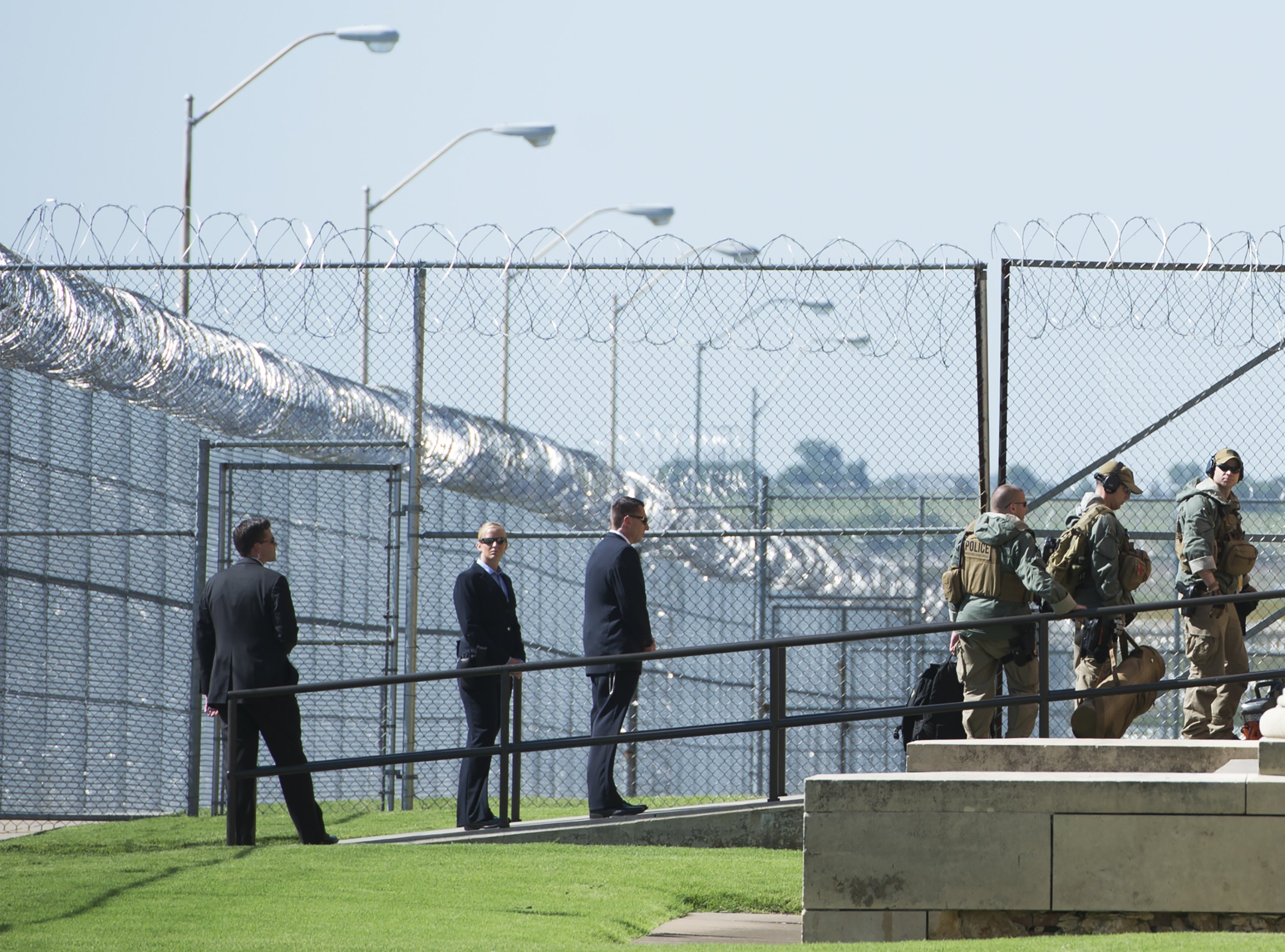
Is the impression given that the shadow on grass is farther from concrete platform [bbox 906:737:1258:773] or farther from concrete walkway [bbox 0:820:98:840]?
concrete platform [bbox 906:737:1258:773]

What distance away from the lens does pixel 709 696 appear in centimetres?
Result: 1350

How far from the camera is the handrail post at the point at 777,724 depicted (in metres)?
7.93

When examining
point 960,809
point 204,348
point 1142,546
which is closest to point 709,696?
point 204,348

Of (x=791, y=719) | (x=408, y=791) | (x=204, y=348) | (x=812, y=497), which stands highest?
(x=204, y=348)

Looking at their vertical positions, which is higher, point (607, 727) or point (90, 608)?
point (90, 608)

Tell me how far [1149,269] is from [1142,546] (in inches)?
636

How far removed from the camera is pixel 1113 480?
8805 mm

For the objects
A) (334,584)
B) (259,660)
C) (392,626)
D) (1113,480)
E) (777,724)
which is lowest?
(777,724)

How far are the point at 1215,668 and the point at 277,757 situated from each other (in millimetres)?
4740

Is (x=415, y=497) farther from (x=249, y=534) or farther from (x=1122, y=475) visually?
(x=1122, y=475)

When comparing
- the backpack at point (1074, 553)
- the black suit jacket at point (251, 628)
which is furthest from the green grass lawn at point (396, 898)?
the backpack at point (1074, 553)

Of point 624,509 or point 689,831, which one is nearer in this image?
point 689,831

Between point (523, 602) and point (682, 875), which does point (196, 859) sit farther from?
point (523, 602)

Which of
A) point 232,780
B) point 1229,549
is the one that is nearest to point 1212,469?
point 1229,549
